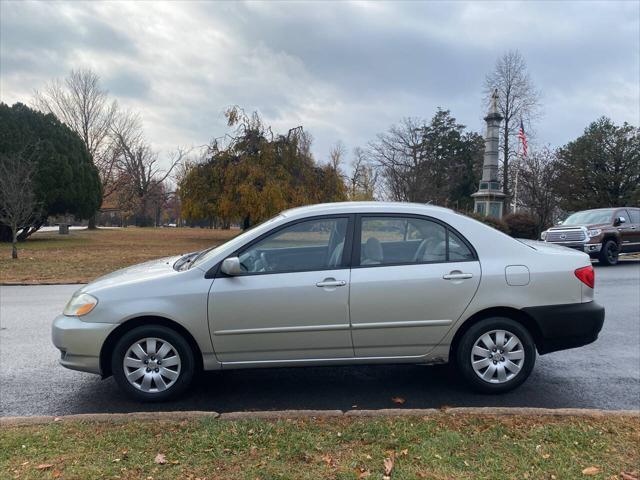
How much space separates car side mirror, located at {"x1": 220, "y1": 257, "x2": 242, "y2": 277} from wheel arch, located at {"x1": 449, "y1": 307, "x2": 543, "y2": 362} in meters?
1.99

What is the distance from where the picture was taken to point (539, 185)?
33250mm

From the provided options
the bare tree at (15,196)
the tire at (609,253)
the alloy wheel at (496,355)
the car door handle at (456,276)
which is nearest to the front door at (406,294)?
the car door handle at (456,276)

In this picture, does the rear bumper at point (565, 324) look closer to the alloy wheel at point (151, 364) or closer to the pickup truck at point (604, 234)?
the alloy wheel at point (151, 364)

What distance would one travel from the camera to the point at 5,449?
3068 millimetres

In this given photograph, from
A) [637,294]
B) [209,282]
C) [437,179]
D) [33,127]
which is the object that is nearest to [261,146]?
[33,127]

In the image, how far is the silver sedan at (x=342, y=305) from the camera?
159 inches

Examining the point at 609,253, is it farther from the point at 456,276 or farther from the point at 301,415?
the point at 301,415

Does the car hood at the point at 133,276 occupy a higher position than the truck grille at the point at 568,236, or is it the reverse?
the truck grille at the point at 568,236

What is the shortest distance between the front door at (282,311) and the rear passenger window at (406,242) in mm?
247

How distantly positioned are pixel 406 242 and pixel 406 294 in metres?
0.56

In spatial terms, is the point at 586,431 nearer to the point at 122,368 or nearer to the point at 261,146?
the point at 122,368

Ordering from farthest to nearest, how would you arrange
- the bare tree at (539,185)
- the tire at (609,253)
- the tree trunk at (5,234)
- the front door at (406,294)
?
the bare tree at (539,185), the tree trunk at (5,234), the tire at (609,253), the front door at (406,294)

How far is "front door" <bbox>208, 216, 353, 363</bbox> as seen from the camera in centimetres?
402

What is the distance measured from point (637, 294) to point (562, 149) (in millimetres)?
30223
